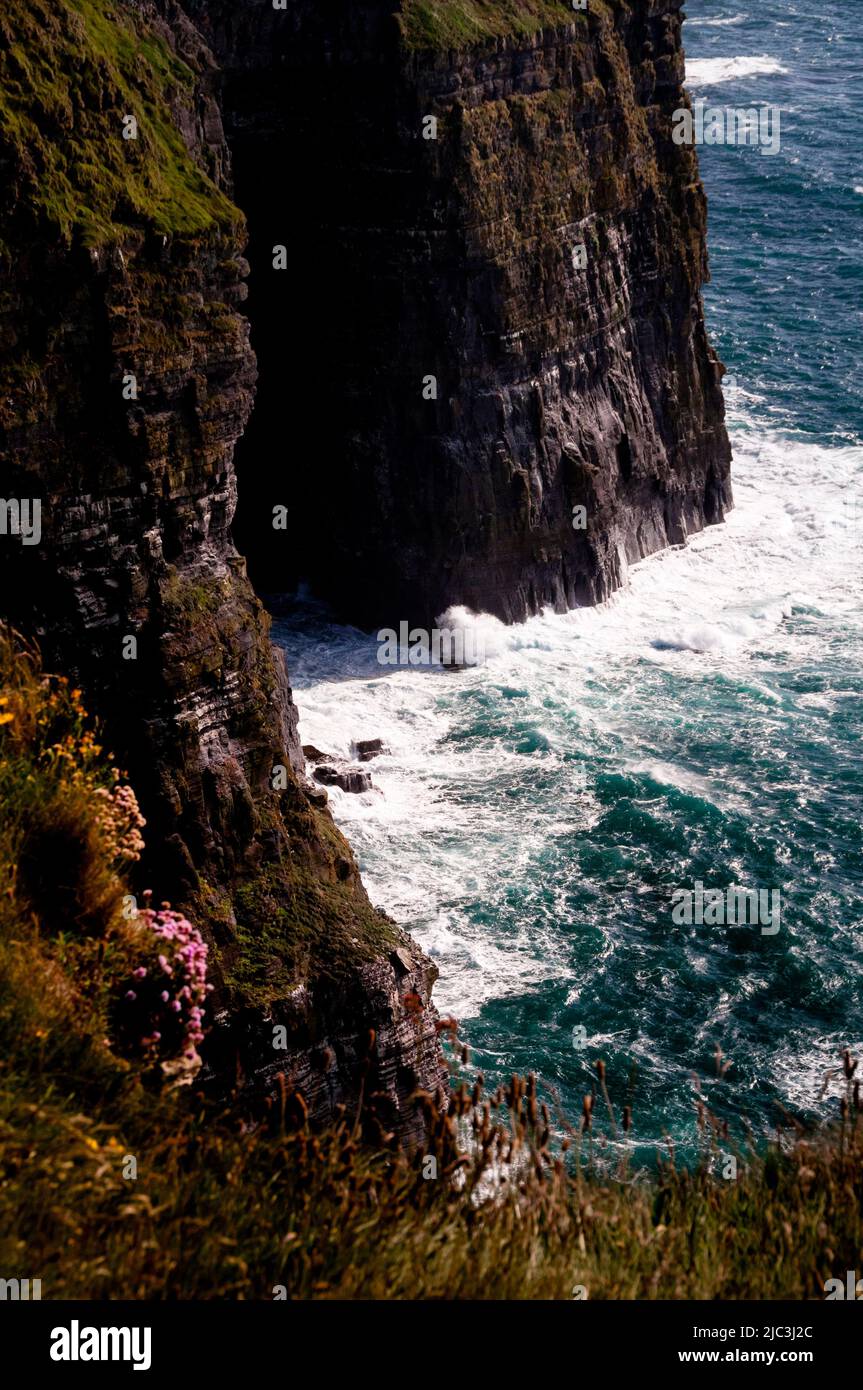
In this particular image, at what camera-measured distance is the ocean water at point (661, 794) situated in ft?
123

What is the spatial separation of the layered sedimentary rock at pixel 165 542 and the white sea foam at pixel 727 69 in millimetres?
86154

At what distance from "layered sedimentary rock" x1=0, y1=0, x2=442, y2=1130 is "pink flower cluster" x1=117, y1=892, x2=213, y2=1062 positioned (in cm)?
1055

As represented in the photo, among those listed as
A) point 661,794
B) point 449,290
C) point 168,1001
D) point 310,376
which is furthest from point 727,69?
point 168,1001

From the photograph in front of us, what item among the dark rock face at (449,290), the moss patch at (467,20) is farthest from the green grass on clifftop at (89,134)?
the moss patch at (467,20)

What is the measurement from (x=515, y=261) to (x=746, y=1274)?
46.7 m

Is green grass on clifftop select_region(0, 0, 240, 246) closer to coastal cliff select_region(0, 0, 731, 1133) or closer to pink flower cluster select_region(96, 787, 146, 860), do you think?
coastal cliff select_region(0, 0, 731, 1133)

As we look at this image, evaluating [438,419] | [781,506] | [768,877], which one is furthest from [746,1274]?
[781,506]

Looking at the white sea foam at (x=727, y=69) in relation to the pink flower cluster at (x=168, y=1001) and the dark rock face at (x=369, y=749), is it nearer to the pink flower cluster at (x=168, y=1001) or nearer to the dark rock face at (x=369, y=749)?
the dark rock face at (x=369, y=749)

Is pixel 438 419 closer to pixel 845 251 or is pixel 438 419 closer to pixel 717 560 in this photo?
pixel 717 560

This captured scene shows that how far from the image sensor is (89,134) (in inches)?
1145

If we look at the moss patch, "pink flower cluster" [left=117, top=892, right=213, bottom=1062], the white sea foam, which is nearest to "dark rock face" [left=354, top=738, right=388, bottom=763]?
the moss patch

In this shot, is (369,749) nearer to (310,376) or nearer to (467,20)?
(310,376)

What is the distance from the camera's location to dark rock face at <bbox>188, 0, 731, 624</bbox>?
52.2m

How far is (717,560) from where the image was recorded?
211ft
